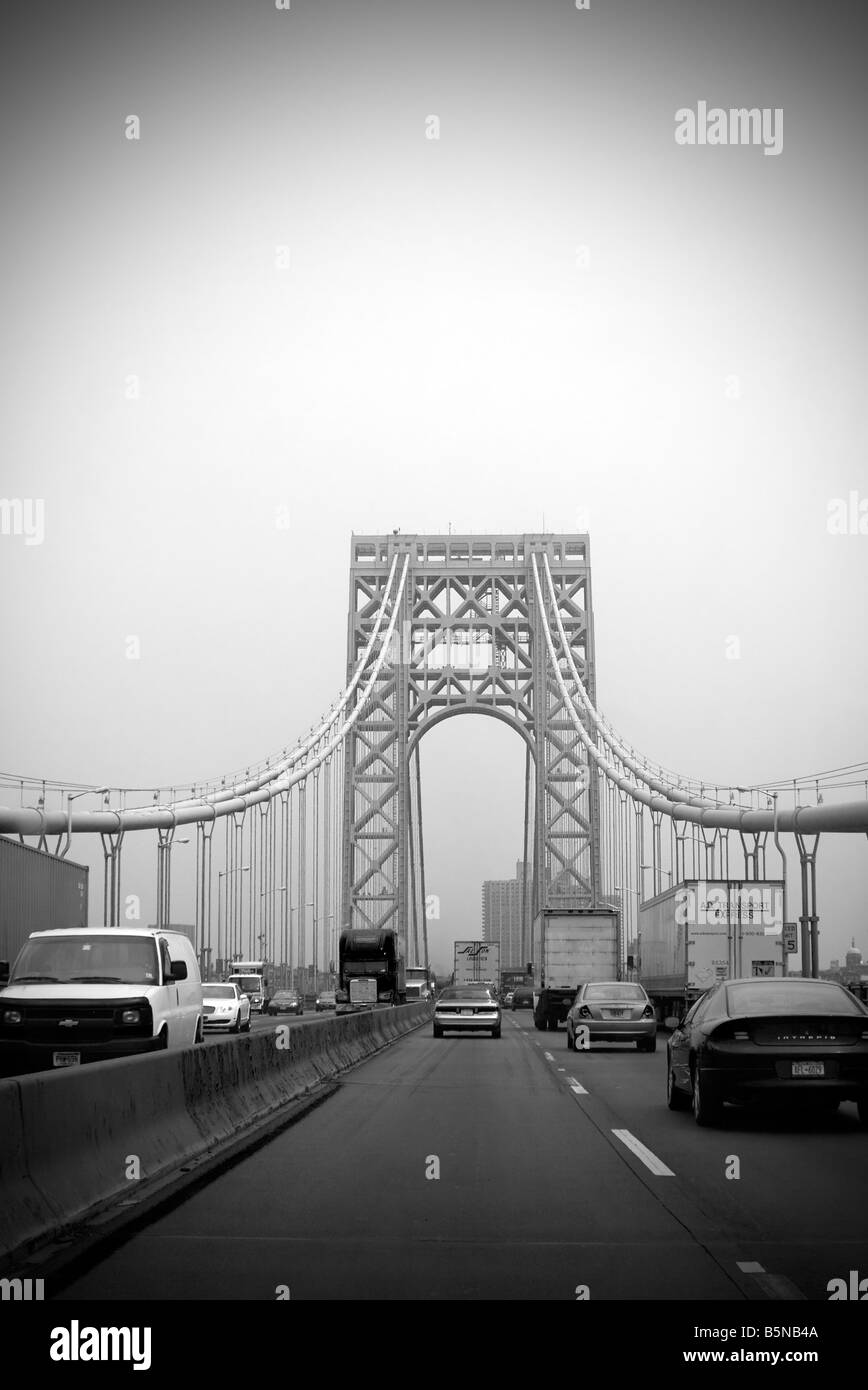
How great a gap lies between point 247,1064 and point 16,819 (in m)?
37.5

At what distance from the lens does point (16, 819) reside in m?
51.5

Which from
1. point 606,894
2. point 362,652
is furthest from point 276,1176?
point 362,652

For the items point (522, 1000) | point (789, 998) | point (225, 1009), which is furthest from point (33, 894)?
point (522, 1000)

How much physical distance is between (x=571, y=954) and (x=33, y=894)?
20.4 metres

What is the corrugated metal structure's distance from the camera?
28.0 meters

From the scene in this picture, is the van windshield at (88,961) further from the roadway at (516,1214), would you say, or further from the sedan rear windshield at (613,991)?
the sedan rear windshield at (613,991)

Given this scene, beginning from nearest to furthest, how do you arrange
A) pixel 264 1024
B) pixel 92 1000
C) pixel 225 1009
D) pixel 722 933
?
pixel 92 1000
pixel 722 933
pixel 225 1009
pixel 264 1024

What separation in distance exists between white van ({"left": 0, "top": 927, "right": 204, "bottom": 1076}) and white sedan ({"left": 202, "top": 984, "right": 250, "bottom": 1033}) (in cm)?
2044

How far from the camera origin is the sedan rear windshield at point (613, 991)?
100 ft

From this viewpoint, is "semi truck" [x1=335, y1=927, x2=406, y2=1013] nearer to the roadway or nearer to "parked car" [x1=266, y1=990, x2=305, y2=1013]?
"parked car" [x1=266, y1=990, x2=305, y2=1013]

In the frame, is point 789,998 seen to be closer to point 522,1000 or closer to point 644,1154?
point 644,1154

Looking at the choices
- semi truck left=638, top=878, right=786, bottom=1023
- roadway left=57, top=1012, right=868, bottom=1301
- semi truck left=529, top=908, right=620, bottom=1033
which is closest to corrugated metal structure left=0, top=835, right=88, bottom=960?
roadway left=57, top=1012, right=868, bottom=1301

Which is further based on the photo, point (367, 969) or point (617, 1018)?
point (367, 969)

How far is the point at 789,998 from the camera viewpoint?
1516 centimetres
